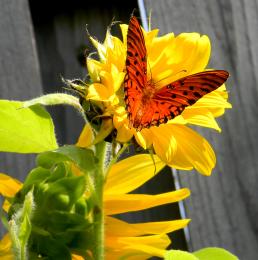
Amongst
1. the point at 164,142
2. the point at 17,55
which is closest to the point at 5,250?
the point at 164,142

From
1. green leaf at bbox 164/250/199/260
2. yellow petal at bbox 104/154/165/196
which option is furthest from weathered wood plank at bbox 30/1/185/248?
green leaf at bbox 164/250/199/260

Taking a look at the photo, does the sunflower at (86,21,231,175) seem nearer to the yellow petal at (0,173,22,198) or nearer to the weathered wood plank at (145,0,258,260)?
the yellow petal at (0,173,22,198)

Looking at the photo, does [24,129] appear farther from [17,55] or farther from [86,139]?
[17,55]

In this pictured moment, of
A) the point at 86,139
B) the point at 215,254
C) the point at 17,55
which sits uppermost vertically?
the point at 17,55

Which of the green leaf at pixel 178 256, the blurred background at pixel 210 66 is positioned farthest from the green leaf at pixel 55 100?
the blurred background at pixel 210 66

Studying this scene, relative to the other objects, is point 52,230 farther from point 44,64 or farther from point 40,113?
point 44,64

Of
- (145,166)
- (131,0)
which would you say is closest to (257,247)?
(131,0)
